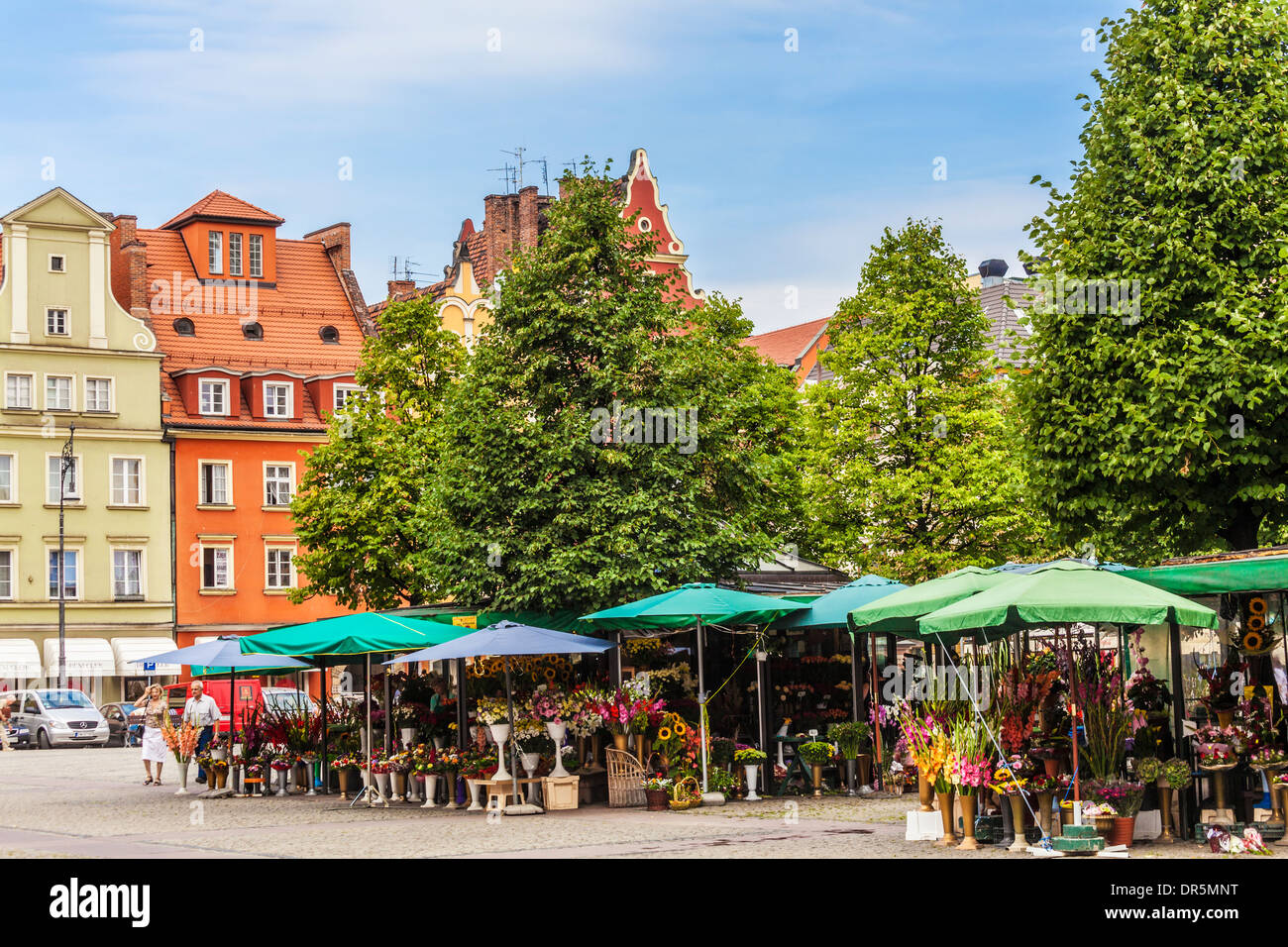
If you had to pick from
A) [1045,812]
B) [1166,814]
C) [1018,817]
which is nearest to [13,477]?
[1018,817]

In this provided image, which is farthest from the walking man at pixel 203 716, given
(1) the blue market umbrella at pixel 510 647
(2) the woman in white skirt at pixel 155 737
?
(1) the blue market umbrella at pixel 510 647

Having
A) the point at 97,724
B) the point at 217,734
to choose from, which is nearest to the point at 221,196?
the point at 97,724

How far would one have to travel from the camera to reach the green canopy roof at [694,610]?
2241cm

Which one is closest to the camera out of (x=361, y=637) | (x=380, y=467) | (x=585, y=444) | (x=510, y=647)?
(x=510, y=647)

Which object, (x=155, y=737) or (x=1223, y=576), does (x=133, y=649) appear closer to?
(x=155, y=737)

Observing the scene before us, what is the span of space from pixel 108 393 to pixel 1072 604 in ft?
157

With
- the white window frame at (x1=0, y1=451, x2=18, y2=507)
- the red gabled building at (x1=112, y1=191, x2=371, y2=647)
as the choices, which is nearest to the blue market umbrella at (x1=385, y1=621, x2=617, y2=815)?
the red gabled building at (x1=112, y1=191, x2=371, y2=647)

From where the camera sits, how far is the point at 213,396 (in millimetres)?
59906

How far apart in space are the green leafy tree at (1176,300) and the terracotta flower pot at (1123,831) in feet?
22.5

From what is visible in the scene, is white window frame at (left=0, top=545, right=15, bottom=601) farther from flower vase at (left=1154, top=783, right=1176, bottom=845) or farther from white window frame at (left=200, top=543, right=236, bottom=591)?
flower vase at (left=1154, top=783, right=1176, bottom=845)

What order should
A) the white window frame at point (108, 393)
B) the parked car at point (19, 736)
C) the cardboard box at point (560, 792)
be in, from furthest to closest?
the white window frame at point (108, 393) < the parked car at point (19, 736) < the cardboard box at point (560, 792)

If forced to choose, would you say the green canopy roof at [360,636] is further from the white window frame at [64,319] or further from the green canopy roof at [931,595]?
the white window frame at [64,319]

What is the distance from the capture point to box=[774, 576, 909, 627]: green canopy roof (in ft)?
74.6

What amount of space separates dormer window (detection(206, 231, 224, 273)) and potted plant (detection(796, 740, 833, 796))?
147 ft
